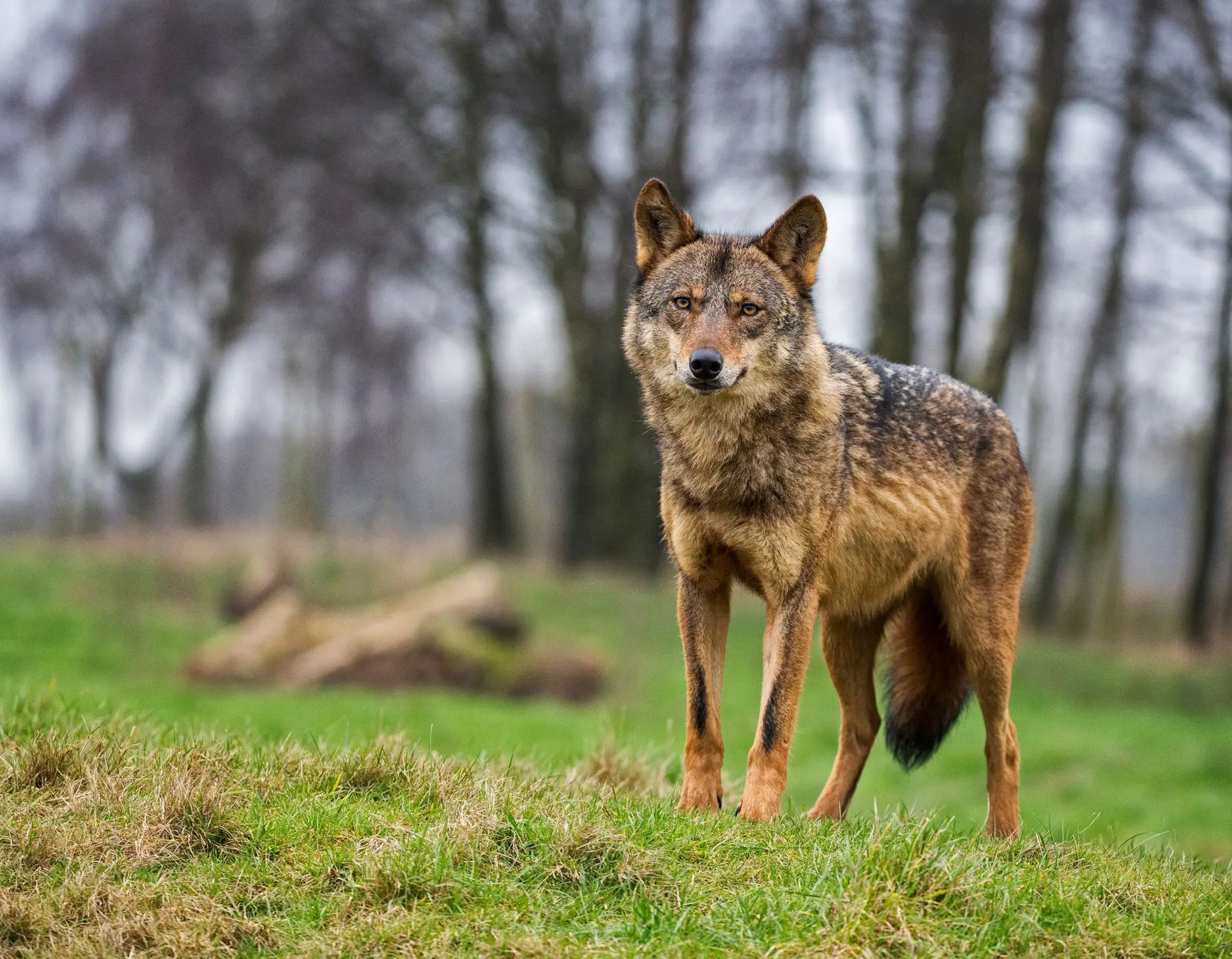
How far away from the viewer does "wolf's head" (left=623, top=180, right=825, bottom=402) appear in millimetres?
5000

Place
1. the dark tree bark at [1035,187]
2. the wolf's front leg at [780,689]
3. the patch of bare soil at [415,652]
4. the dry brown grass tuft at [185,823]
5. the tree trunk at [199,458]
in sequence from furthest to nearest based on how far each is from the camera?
1. the tree trunk at [199,458]
2. the dark tree bark at [1035,187]
3. the patch of bare soil at [415,652]
4. the wolf's front leg at [780,689]
5. the dry brown grass tuft at [185,823]

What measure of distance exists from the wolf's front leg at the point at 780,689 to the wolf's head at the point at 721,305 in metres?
0.91

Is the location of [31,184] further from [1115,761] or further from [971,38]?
[1115,761]

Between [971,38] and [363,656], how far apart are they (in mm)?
10913

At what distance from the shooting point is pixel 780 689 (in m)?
5.01

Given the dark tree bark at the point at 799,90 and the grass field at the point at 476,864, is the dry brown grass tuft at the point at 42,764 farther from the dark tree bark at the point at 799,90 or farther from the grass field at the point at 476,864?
the dark tree bark at the point at 799,90

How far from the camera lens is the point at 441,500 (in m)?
77.1

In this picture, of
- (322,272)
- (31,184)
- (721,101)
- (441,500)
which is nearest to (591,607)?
(721,101)

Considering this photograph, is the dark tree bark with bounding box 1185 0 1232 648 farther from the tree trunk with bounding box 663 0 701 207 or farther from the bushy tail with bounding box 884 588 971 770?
the bushy tail with bounding box 884 588 971 770

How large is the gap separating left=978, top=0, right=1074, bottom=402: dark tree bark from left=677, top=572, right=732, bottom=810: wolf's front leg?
11.3 meters

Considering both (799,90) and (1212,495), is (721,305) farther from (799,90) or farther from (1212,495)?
(1212,495)

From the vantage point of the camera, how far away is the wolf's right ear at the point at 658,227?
5.43 metres

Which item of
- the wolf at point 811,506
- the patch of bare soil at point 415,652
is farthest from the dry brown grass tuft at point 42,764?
the patch of bare soil at point 415,652

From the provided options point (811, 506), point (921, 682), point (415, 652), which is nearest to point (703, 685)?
point (811, 506)
